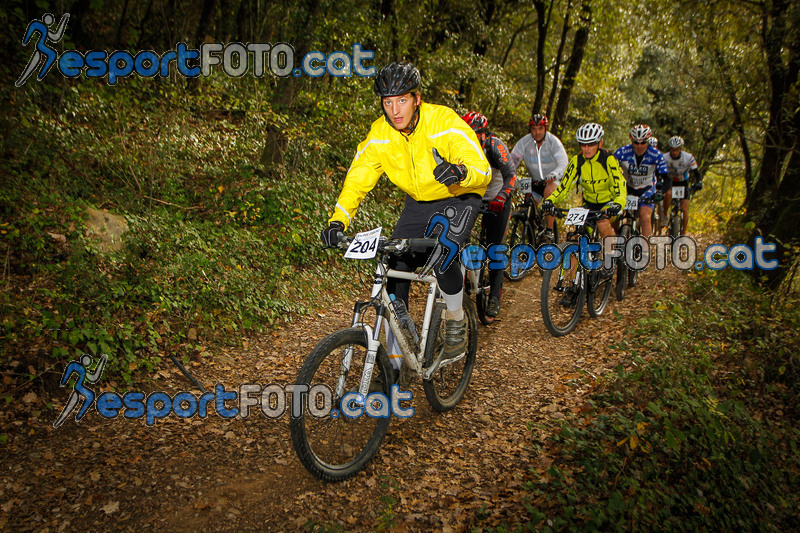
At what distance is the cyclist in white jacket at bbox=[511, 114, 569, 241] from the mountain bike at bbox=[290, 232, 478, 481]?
5395 mm

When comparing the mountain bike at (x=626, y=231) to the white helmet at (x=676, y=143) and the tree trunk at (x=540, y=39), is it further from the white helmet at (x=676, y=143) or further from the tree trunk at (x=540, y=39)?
the tree trunk at (x=540, y=39)

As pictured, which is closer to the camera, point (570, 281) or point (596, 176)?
point (570, 281)

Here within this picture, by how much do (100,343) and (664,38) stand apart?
15.7 meters

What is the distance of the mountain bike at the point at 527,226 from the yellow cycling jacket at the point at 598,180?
47.4 inches

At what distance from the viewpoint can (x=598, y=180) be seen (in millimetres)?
6809

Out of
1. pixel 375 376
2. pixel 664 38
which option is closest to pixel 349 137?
pixel 375 376

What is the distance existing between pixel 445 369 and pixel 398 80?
272 centimetres

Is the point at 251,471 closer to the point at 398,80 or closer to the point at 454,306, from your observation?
the point at 454,306

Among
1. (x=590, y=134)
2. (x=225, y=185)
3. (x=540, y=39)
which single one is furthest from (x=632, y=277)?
(x=540, y=39)

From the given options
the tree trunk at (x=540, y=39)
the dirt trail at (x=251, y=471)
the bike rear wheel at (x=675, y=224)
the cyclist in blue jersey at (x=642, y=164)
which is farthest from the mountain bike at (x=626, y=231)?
the tree trunk at (x=540, y=39)

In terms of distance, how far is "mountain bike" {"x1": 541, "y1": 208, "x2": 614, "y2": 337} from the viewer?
6301 millimetres

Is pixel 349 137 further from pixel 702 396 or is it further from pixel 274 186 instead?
pixel 702 396

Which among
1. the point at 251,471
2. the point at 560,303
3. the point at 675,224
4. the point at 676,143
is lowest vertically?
the point at 251,471

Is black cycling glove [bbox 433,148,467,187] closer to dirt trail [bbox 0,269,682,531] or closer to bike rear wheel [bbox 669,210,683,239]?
dirt trail [bbox 0,269,682,531]
